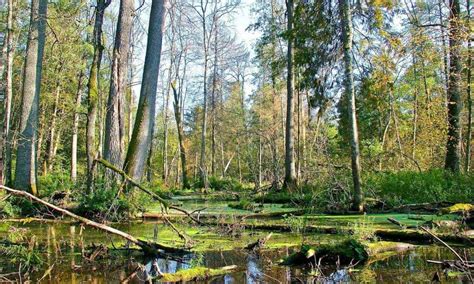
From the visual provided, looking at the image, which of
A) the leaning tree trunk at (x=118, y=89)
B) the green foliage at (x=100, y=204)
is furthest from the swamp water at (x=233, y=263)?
the leaning tree trunk at (x=118, y=89)

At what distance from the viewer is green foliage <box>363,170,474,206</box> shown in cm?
1092

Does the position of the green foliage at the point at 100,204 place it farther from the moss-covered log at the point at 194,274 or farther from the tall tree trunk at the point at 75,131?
Answer: the tall tree trunk at the point at 75,131

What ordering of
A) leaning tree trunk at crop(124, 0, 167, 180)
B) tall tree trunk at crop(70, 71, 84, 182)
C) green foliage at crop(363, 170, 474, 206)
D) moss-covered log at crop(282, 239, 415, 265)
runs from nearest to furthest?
1. moss-covered log at crop(282, 239, 415, 265)
2. leaning tree trunk at crop(124, 0, 167, 180)
3. green foliage at crop(363, 170, 474, 206)
4. tall tree trunk at crop(70, 71, 84, 182)

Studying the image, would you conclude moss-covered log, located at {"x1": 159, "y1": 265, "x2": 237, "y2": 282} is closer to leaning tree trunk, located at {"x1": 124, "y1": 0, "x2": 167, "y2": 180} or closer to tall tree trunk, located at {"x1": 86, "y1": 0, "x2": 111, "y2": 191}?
leaning tree trunk, located at {"x1": 124, "y1": 0, "x2": 167, "y2": 180}

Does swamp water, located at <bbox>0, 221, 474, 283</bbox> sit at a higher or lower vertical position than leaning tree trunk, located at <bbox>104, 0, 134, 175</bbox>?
lower

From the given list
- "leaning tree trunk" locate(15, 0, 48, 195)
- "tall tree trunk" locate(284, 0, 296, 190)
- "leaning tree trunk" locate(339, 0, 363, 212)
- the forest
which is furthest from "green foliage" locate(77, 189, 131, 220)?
"tall tree trunk" locate(284, 0, 296, 190)

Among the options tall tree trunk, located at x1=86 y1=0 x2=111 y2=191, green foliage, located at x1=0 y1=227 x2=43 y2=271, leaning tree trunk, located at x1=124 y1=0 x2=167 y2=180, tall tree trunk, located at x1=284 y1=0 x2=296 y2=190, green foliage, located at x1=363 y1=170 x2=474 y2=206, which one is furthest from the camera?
tall tree trunk, located at x1=284 y1=0 x2=296 y2=190

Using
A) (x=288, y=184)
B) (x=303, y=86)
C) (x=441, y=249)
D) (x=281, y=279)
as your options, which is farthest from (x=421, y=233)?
(x=288, y=184)

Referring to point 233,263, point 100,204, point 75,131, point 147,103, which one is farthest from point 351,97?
point 75,131

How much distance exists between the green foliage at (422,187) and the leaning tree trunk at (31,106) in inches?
372

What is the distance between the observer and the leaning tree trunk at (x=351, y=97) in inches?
412

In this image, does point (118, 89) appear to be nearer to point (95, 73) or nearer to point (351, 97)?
point (95, 73)

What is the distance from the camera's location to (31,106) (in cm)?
1337

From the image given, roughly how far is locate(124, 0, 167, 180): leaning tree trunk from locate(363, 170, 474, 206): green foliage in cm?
567
